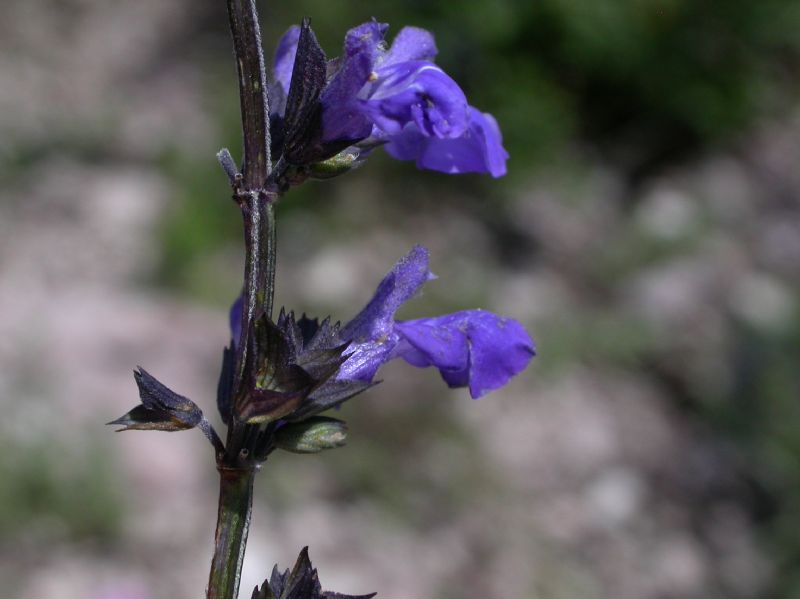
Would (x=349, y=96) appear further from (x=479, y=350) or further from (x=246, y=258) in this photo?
(x=479, y=350)

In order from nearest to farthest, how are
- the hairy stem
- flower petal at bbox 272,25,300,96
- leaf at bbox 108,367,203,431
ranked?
the hairy stem → leaf at bbox 108,367,203,431 → flower petal at bbox 272,25,300,96

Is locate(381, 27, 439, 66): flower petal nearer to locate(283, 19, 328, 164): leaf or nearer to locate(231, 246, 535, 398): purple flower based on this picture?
locate(283, 19, 328, 164): leaf

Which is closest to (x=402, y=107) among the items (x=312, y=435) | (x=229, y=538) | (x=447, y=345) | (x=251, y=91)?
(x=251, y=91)

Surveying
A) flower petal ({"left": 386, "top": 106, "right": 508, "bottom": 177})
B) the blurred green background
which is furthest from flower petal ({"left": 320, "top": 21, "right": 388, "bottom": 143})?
the blurred green background

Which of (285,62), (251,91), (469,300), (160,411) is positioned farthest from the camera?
(469,300)

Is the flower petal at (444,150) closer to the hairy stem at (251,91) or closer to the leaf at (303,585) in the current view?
the hairy stem at (251,91)

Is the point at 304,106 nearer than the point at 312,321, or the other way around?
the point at 304,106

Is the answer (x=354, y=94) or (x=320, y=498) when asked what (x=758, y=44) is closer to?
(x=320, y=498)
